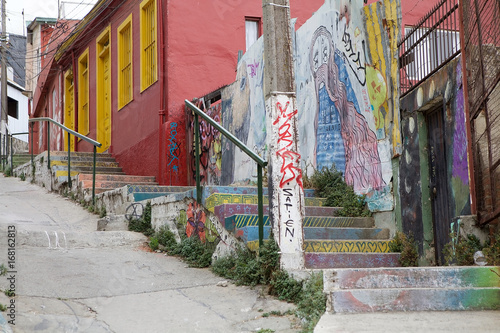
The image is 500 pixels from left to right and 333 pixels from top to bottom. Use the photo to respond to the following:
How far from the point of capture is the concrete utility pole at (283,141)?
6.04 m

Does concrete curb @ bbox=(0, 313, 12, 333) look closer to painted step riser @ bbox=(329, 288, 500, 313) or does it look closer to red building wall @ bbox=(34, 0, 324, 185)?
Result: painted step riser @ bbox=(329, 288, 500, 313)

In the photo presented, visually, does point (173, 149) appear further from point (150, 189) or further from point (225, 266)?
point (225, 266)

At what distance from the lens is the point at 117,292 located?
630 centimetres

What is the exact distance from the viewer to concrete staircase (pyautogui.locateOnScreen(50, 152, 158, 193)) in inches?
461

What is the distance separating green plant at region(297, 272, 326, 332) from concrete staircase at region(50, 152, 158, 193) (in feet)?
21.8

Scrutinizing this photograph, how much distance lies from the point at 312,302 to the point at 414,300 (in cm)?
84

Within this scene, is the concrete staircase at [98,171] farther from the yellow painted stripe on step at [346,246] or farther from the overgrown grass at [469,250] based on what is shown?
the overgrown grass at [469,250]

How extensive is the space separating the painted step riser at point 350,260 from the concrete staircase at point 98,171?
587 cm

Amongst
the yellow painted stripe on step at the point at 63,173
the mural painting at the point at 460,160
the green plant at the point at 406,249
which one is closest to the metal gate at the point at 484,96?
the mural painting at the point at 460,160

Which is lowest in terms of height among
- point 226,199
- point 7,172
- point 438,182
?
point 226,199

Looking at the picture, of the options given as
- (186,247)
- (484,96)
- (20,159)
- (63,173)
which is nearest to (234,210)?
(186,247)

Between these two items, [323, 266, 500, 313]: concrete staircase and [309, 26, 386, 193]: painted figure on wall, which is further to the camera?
[309, 26, 386, 193]: painted figure on wall

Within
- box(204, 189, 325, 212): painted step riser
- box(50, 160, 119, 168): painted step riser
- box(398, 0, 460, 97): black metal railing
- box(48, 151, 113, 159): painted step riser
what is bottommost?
box(204, 189, 325, 212): painted step riser

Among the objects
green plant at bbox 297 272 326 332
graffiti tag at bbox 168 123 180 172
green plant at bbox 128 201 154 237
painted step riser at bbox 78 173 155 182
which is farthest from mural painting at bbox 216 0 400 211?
painted step riser at bbox 78 173 155 182
